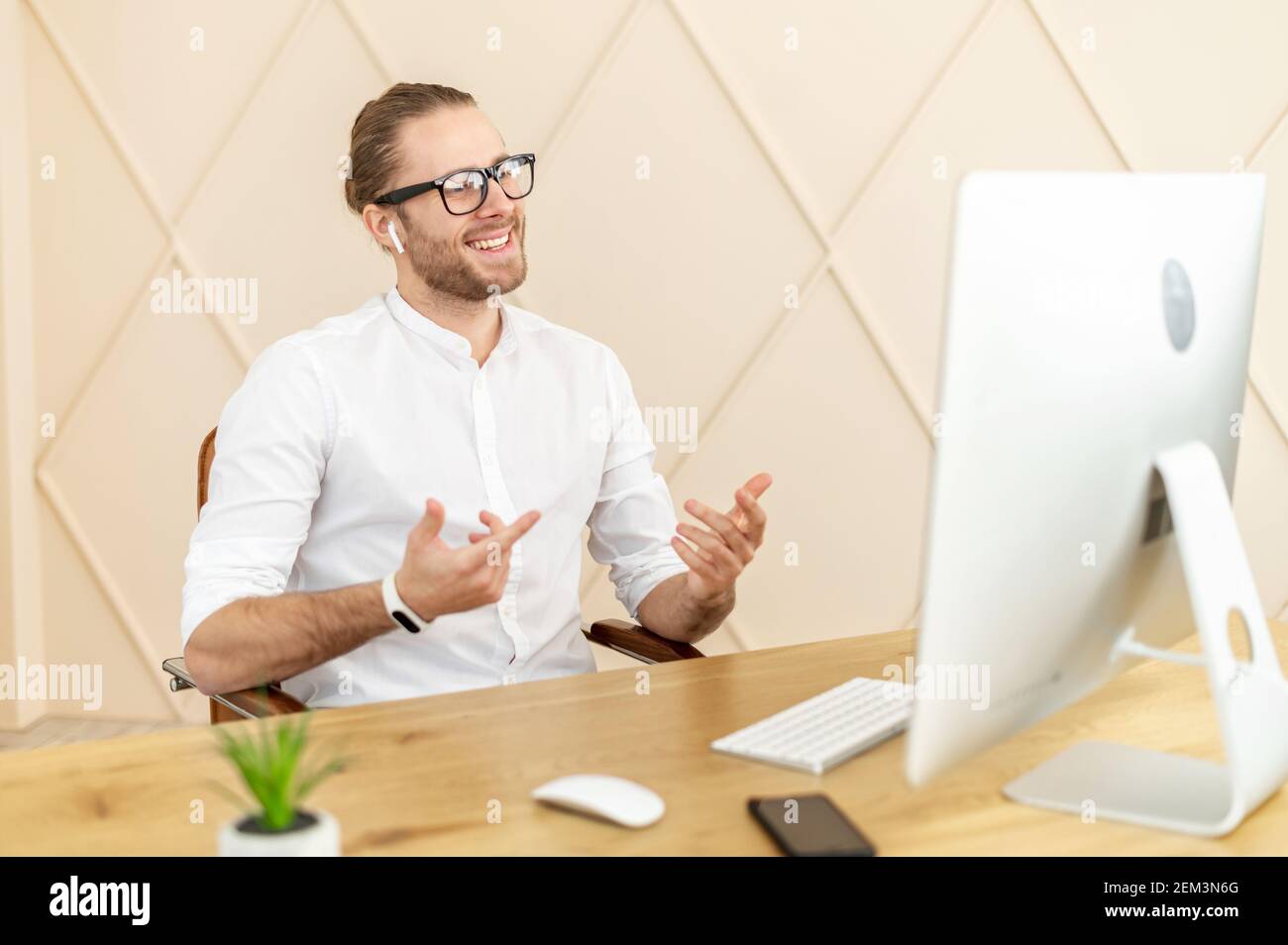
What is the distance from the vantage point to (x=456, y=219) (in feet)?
5.50

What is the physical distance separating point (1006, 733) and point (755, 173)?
176cm

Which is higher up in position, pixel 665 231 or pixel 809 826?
pixel 665 231

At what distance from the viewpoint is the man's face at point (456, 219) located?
1.67 metres

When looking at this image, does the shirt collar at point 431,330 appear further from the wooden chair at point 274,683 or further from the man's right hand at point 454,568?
the man's right hand at point 454,568

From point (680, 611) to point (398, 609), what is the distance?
411 mm

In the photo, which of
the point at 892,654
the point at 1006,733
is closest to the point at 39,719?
the point at 892,654

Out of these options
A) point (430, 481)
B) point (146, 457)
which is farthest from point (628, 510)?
point (146, 457)

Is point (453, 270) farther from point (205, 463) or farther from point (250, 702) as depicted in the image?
point (250, 702)

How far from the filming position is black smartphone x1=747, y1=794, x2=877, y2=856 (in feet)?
2.89

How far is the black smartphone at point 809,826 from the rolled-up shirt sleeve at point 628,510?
0.78 m

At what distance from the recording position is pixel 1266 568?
2.60 metres

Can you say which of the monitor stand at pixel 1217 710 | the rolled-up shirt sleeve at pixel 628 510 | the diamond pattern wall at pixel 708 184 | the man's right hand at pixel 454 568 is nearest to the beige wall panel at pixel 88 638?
the diamond pattern wall at pixel 708 184

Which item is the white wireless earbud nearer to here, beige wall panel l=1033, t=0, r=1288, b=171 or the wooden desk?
the wooden desk

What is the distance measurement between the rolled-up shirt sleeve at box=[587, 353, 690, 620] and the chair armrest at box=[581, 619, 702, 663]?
0.31ft
